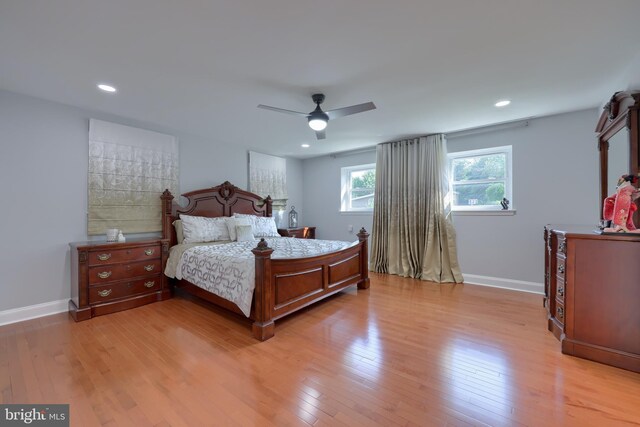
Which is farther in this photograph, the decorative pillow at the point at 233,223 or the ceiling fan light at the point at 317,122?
the decorative pillow at the point at 233,223

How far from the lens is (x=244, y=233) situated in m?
3.92

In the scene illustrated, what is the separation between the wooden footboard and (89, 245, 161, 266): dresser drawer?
1.79 meters

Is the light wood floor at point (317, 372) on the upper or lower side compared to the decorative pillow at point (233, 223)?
lower

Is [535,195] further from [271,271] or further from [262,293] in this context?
[262,293]

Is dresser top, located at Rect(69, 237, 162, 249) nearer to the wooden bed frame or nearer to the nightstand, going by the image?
the wooden bed frame

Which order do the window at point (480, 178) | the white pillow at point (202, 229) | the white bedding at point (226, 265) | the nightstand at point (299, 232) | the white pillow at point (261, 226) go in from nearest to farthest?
the white bedding at point (226, 265) < the white pillow at point (202, 229) < the window at point (480, 178) < the white pillow at point (261, 226) < the nightstand at point (299, 232)

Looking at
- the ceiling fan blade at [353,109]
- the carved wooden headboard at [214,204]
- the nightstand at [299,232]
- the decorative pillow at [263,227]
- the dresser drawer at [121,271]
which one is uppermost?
the ceiling fan blade at [353,109]

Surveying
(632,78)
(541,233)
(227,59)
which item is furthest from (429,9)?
(541,233)

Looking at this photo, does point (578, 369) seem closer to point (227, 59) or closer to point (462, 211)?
point (462, 211)

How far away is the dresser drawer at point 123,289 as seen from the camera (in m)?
2.85
